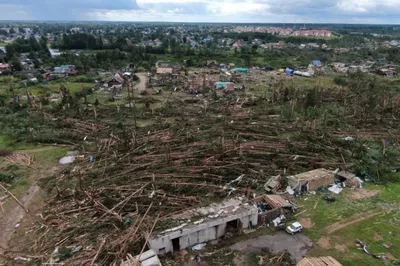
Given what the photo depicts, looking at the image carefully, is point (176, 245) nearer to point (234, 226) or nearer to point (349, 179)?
point (234, 226)

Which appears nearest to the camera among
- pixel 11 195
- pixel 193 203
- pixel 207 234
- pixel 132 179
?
pixel 207 234

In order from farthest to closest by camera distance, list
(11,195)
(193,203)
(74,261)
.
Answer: (11,195) < (193,203) < (74,261)

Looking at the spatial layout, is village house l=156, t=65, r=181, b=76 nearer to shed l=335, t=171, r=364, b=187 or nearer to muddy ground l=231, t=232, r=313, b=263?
shed l=335, t=171, r=364, b=187

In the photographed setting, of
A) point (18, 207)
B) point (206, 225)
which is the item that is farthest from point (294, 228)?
point (18, 207)

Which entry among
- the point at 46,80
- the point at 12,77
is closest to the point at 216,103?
the point at 46,80

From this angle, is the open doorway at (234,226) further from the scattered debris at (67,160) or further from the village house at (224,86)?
the village house at (224,86)

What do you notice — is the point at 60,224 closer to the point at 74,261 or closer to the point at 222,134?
the point at 74,261

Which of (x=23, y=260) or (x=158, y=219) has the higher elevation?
(x=158, y=219)
